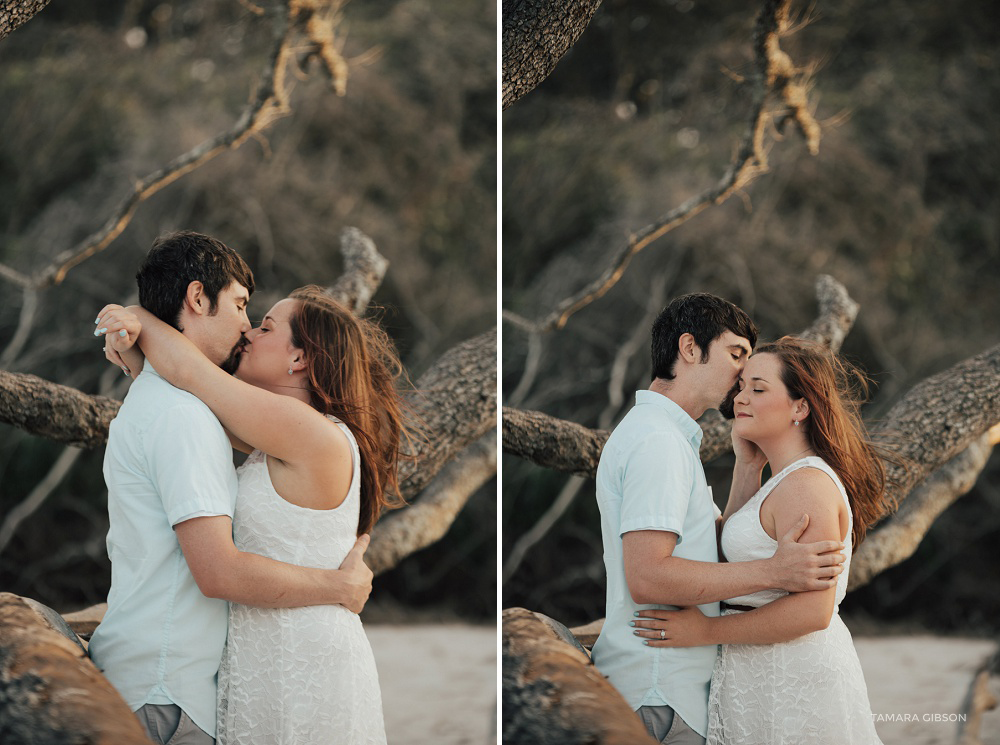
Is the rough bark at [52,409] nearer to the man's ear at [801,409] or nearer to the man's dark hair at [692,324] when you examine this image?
the man's dark hair at [692,324]

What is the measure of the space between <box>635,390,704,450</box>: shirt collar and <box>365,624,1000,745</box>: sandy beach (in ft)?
9.52

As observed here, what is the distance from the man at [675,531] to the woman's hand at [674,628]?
0.03m

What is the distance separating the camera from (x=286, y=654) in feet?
5.44

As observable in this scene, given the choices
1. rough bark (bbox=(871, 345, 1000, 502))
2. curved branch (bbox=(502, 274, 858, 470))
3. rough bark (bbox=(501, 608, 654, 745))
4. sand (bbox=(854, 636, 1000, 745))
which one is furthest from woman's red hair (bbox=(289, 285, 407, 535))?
sand (bbox=(854, 636, 1000, 745))

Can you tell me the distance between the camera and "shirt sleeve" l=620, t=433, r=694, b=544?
177cm

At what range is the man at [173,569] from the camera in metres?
1.55

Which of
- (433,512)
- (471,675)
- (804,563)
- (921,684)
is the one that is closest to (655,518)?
(804,563)

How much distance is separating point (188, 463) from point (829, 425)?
3.83 feet

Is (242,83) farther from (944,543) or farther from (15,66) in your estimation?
(944,543)

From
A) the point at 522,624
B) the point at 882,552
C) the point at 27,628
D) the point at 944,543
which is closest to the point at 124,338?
the point at 27,628

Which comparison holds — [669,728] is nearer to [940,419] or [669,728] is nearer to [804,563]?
[804,563]

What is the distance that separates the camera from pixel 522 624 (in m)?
2.00

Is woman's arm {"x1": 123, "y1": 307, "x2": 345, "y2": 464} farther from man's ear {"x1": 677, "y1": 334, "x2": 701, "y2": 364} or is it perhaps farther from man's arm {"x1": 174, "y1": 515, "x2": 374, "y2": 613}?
man's ear {"x1": 677, "y1": 334, "x2": 701, "y2": 364}

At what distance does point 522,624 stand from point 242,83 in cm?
505
